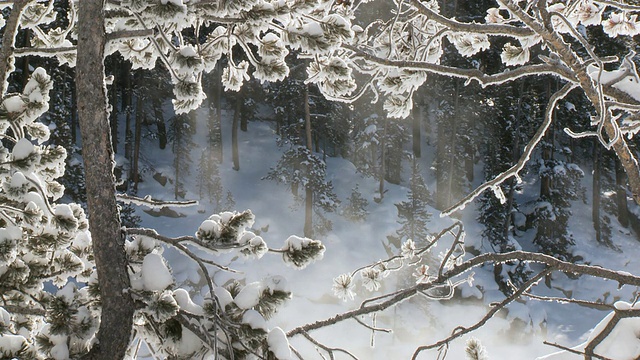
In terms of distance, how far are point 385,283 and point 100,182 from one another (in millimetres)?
16821

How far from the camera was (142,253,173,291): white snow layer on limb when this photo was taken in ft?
6.54

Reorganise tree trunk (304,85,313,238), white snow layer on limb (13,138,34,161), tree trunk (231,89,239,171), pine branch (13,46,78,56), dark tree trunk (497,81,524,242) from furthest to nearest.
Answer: tree trunk (231,89,239,171)
tree trunk (304,85,313,238)
dark tree trunk (497,81,524,242)
white snow layer on limb (13,138,34,161)
pine branch (13,46,78,56)

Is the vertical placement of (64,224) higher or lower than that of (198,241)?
lower

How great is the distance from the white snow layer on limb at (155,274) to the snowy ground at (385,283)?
1269cm

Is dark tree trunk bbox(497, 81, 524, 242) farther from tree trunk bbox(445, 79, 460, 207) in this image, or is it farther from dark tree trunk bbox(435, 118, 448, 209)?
dark tree trunk bbox(435, 118, 448, 209)

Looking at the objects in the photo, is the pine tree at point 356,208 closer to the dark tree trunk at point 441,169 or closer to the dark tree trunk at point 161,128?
the dark tree trunk at point 441,169

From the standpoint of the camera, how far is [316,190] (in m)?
20.6

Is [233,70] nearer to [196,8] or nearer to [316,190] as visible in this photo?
[196,8]

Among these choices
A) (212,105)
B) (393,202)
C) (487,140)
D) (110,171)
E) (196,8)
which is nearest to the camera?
(110,171)

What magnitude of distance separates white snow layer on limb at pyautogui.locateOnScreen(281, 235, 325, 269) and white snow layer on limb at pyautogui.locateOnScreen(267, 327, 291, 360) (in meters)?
0.37

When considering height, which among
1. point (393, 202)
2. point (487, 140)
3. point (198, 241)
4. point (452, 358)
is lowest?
point (452, 358)

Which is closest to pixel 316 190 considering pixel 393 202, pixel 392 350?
pixel 393 202

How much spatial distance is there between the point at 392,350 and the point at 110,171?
1543cm

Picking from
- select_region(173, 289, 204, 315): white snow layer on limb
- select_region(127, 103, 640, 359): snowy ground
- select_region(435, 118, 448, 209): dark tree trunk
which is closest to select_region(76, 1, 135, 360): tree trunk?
select_region(173, 289, 204, 315): white snow layer on limb
